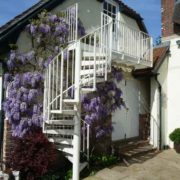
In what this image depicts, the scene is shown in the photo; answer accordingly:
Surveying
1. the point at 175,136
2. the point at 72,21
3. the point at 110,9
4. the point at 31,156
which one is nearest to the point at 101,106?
the point at 31,156

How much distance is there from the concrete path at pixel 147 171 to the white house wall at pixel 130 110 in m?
1.70

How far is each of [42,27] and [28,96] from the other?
2.11 metres

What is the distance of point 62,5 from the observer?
423 inches

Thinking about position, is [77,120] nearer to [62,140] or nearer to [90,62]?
[62,140]

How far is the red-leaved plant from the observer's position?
26.9 feet

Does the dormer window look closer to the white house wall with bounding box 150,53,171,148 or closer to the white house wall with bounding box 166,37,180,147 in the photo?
the white house wall with bounding box 166,37,180,147

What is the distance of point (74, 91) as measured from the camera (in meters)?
8.52

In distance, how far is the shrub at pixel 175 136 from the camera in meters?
12.0

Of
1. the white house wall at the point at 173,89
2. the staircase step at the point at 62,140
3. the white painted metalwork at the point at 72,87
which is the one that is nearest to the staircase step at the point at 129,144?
the white house wall at the point at 173,89

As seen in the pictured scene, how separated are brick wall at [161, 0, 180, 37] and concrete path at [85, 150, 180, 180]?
17.2 feet

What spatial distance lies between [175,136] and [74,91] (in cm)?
532

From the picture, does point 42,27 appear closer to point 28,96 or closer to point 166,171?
point 28,96

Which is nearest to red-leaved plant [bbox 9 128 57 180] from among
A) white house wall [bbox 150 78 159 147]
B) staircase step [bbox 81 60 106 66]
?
staircase step [bbox 81 60 106 66]

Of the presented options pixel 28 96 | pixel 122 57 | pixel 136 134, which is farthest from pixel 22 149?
pixel 136 134
